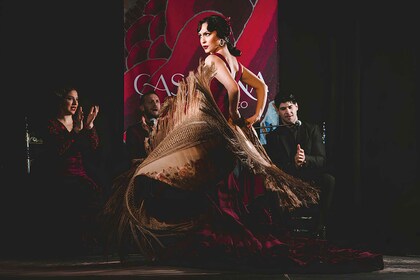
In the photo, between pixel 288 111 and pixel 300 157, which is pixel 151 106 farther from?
pixel 300 157

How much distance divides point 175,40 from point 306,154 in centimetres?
141

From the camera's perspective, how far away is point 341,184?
6.33 metres

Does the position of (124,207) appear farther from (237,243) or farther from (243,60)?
(243,60)

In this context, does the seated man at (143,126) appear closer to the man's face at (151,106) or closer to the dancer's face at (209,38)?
the man's face at (151,106)

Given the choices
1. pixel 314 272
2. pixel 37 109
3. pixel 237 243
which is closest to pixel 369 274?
pixel 314 272

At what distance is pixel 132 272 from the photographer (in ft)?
13.8

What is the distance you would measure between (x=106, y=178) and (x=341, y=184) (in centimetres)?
191

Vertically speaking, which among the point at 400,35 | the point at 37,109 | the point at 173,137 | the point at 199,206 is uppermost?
the point at 400,35

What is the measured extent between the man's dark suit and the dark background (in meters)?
0.53

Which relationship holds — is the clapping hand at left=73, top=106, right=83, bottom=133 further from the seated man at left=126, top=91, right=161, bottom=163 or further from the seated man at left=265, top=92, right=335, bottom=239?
the seated man at left=265, top=92, right=335, bottom=239

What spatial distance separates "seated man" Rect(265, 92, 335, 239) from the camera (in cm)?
571

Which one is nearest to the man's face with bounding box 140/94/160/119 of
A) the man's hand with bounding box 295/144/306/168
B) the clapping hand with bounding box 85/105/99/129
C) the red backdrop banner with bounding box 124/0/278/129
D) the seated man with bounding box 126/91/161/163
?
the seated man with bounding box 126/91/161/163

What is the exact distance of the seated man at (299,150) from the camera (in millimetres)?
5711

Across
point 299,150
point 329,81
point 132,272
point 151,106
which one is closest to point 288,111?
point 299,150
